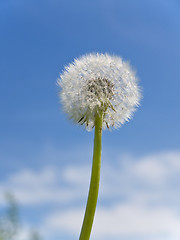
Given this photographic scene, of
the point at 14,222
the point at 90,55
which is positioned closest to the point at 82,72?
the point at 90,55

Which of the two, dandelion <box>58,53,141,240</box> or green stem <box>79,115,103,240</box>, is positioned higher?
dandelion <box>58,53,141,240</box>

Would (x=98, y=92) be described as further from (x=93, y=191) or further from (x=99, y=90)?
(x=93, y=191)

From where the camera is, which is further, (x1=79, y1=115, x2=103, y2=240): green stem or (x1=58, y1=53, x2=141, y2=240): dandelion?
(x1=58, y1=53, x2=141, y2=240): dandelion

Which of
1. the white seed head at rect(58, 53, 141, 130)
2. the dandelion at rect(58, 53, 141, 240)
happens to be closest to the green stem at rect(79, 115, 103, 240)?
the dandelion at rect(58, 53, 141, 240)

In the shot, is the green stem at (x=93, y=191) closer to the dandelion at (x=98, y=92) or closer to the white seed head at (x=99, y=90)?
the dandelion at (x=98, y=92)

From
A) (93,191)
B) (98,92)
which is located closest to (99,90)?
(98,92)

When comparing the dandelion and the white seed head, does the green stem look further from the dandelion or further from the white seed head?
the white seed head

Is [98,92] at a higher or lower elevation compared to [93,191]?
higher
